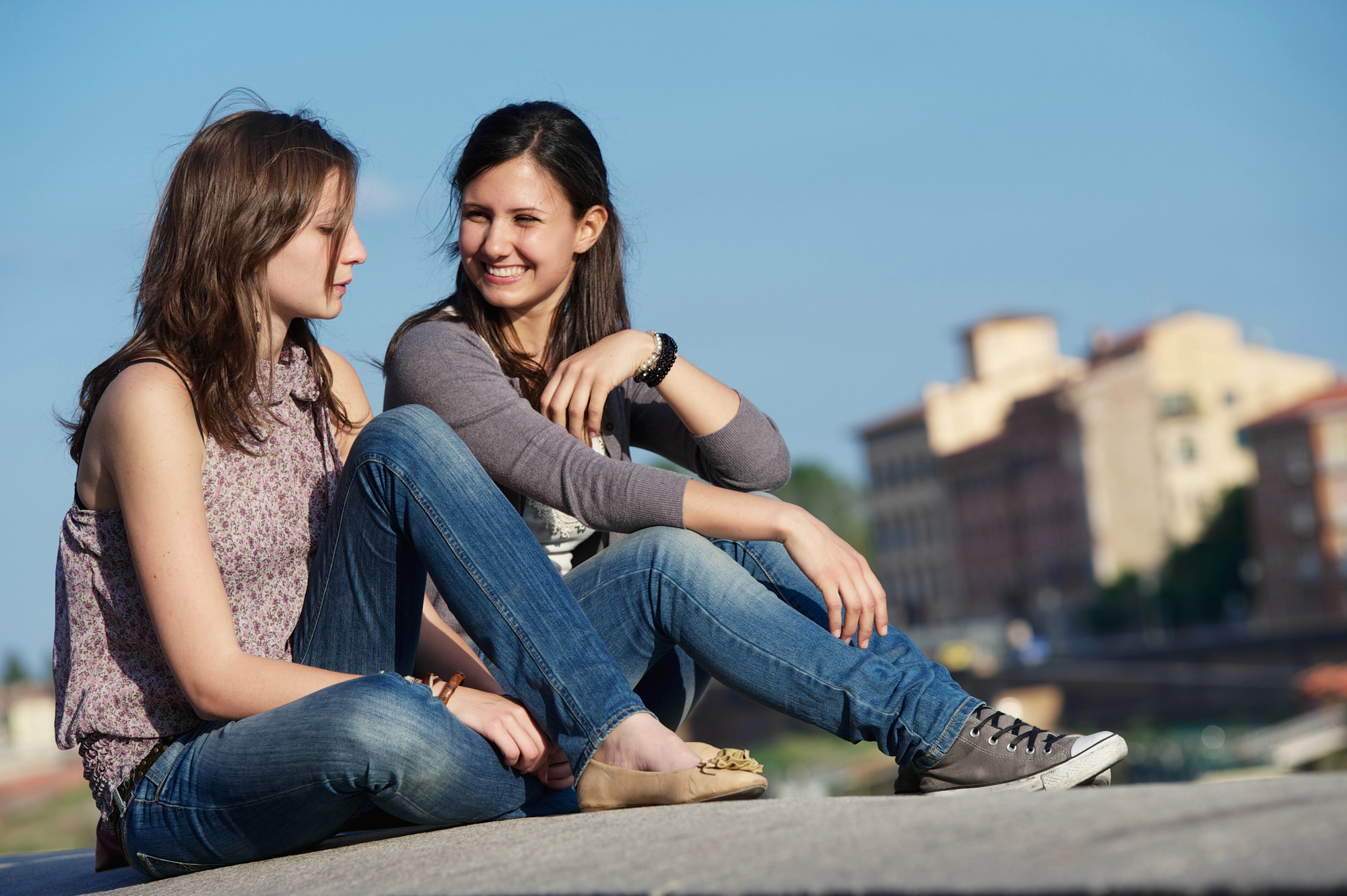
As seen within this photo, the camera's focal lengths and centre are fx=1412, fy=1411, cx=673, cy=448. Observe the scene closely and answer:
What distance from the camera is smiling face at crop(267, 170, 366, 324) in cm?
247

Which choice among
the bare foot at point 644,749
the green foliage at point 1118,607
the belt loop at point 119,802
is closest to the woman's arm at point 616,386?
the bare foot at point 644,749

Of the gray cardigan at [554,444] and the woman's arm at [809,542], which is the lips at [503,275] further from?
the woman's arm at [809,542]

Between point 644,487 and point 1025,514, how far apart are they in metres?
55.5

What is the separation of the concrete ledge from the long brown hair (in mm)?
788

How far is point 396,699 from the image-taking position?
6.97ft

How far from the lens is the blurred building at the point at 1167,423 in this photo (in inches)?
1941

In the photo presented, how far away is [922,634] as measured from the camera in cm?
5159

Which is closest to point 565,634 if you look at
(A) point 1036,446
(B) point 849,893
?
(B) point 849,893

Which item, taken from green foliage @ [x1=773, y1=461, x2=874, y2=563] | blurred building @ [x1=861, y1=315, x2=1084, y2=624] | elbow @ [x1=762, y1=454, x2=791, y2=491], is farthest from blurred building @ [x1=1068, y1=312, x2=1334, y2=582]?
elbow @ [x1=762, y1=454, x2=791, y2=491]

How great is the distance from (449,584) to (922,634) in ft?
166

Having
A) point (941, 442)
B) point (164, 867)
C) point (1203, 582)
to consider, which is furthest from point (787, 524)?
point (941, 442)

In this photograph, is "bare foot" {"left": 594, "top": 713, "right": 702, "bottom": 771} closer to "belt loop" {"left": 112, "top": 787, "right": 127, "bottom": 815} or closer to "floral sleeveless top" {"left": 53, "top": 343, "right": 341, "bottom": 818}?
"floral sleeveless top" {"left": 53, "top": 343, "right": 341, "bottom": 818}

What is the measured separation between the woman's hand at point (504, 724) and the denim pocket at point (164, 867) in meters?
0.51

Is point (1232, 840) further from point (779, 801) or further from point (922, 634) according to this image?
point (922, 634)
